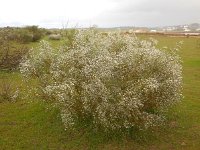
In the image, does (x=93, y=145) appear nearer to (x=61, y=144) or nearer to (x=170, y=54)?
(x=61, y=144)

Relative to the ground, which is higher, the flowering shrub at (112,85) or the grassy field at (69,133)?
the flowering shrub at (112,85)

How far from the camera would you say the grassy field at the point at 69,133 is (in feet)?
61.8

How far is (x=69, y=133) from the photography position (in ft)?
65.5

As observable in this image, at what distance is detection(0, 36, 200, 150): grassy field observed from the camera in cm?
1883

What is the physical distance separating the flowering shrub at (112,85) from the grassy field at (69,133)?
0.91 meters

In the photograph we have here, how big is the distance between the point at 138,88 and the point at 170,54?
4345 mm

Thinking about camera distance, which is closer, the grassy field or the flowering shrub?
the flowering shrub

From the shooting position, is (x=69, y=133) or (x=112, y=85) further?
(x=69, y=133)

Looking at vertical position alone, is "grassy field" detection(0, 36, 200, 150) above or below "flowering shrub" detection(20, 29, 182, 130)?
below

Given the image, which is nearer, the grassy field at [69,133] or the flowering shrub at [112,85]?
the flowering shrub at [112,85]

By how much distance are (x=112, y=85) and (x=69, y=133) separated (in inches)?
153

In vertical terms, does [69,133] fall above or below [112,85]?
below

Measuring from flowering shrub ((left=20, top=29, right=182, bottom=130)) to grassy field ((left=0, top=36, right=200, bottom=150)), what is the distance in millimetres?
909

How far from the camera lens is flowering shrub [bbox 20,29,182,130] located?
17.6 meters
